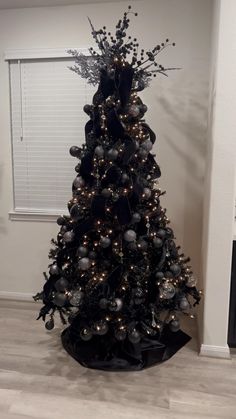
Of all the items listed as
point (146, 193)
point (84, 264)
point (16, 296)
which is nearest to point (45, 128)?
point (146, 193)

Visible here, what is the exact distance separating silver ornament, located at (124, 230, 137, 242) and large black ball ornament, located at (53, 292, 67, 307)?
1.80 feet

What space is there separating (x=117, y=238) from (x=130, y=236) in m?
0.14

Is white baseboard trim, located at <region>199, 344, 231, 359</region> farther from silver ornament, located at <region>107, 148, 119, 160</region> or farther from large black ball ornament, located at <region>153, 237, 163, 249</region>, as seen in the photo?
silver ornament, located at <region>107, 148, 119, 160</region>

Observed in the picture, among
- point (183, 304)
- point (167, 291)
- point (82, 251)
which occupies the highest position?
point (82, 251)

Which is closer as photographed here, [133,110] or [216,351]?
[133,110]

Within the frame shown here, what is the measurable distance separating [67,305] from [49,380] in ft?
1.54

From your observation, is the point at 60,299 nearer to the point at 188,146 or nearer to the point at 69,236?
the point at 69,236

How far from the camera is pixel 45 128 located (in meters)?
3.10

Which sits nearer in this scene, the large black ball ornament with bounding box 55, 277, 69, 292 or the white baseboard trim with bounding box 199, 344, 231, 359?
the large black ball ornament with bounding box 55, 277, 69, 292

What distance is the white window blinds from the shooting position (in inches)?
119

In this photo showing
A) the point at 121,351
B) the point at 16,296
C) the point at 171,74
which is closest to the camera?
the point at 121,351

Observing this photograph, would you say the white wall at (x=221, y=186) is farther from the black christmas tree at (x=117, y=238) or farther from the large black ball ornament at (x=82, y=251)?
the large black ball ornament at (x=82, y=251)

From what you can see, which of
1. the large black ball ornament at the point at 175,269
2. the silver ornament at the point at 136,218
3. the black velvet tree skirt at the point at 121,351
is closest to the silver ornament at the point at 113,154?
the silver ornament at the point at 136,218

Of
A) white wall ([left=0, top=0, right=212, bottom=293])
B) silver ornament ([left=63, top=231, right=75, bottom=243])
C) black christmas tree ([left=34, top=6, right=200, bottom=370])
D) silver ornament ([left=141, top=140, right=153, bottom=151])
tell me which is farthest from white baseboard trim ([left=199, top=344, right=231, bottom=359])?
silver ornament ([left=141, top=140, right=153, bottom=151])
